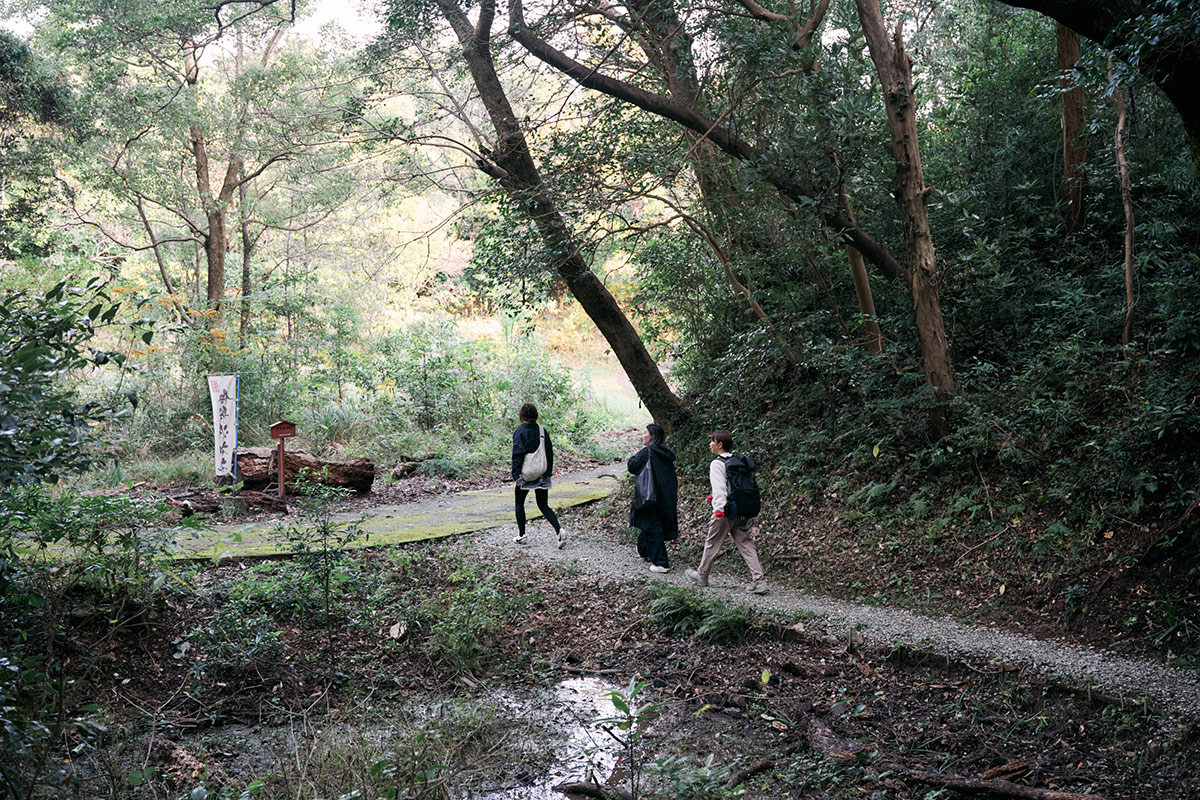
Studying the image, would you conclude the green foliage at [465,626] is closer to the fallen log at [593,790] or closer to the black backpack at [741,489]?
the fallen log at [593,790]

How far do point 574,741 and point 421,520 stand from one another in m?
6.17

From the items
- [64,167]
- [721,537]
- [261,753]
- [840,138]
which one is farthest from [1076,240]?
[64,167]

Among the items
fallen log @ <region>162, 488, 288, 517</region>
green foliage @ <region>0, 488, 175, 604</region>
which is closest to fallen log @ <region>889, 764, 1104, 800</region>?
green foliage @ <region>0, 488, 175, 604</region>

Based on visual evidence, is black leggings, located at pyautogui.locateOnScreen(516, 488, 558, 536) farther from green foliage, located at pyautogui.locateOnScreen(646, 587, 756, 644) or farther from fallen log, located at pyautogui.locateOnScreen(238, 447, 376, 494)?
fallen log, located at pyautogui.locateOnScreen(238, 447, 376, 494)

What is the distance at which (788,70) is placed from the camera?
8.34 metres

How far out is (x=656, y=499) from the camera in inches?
328

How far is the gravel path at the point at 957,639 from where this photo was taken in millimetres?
4656

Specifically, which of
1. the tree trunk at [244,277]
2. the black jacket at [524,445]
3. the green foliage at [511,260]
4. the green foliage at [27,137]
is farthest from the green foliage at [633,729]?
the tree trunk at [244,277]

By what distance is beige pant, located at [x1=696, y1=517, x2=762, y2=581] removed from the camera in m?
7.50

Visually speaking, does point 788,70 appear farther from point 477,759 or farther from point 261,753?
point 261,753

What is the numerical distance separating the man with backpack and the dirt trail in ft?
0.97

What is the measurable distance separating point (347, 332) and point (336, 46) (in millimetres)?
6142

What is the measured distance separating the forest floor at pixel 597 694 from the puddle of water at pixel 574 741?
2 centimetres

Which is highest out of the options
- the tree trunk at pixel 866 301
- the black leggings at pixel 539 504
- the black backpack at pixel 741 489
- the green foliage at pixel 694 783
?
the tree trunk at pixel 866 301
